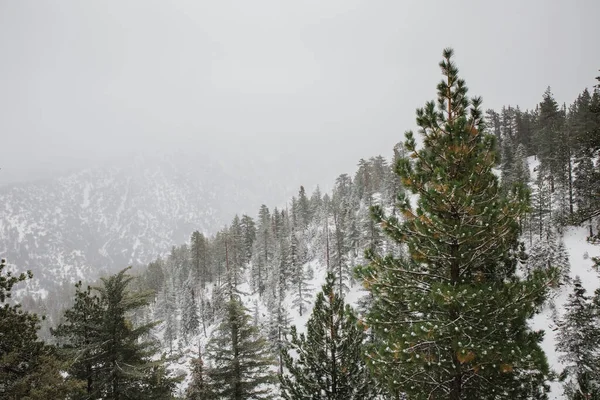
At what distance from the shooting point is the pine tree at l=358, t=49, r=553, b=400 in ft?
18.7

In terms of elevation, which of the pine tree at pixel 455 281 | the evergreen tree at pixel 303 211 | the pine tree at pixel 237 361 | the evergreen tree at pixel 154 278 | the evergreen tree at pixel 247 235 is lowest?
the pine tree at pixel 237 361

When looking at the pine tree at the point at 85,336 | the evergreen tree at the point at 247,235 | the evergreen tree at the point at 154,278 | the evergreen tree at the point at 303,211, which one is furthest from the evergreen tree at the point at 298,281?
the evergreen tree at the point at 154,278

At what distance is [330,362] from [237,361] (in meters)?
6.41

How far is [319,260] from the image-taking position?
66.3 meters

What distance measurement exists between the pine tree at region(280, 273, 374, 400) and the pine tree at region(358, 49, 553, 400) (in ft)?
6.30

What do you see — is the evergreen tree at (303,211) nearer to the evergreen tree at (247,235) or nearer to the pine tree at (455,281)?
the evergreen tree at (247,235)

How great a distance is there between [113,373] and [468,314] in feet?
36.9

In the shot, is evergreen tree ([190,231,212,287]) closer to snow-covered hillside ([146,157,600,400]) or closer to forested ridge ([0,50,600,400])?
snow-covered hillside ([146,157,600,400])

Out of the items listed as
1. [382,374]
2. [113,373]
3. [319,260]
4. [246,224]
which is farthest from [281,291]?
[382,374]

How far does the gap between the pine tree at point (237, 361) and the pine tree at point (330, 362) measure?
5231mm

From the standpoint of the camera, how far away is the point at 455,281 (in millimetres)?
6492

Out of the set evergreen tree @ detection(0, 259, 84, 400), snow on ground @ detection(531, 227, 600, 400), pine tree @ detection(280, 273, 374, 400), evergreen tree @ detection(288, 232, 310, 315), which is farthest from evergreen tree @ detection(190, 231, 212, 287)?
pine tree @ detection(280, 273, 374, 400)

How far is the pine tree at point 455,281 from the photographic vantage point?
18.7ft

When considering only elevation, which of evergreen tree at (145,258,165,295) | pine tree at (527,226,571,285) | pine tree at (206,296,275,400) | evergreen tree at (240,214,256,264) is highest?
evergreen tree at (240,214,256,264)
